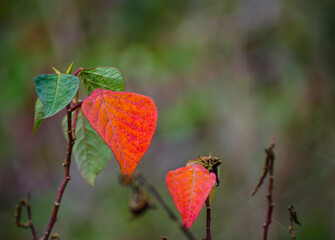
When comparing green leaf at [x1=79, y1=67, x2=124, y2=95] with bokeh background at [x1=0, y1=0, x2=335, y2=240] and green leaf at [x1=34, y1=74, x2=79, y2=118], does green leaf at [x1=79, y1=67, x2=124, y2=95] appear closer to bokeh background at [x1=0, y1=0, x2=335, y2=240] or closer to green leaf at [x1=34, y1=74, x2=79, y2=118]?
green leaf at [x1=34, y1=74, x2=79, y2=118]

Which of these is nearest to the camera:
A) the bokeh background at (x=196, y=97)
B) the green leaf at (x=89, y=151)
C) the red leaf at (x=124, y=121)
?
the red leaf at (x=124, y=121)

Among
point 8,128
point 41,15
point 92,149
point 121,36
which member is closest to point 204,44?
point 121,36

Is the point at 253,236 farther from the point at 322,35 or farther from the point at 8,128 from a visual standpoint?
the point at 8,128

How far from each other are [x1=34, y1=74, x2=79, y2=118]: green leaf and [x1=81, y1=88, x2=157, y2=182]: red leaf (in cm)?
2

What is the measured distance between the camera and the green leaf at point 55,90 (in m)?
0.36

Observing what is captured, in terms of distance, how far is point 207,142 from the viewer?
2301 millimetres

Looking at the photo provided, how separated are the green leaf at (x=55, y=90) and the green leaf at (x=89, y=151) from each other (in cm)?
11

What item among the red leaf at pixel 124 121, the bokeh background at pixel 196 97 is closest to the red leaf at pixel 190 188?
the red leaf at pixel 124 121

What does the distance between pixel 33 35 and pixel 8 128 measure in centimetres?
72

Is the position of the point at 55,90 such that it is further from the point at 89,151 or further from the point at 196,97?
the point at 196,97

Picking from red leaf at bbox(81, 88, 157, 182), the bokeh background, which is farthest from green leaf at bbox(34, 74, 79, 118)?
the bokeh background

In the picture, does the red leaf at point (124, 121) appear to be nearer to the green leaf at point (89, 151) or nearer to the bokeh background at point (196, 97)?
the green leaf at point (89, 151)

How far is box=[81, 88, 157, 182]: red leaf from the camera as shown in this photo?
1.18 ft

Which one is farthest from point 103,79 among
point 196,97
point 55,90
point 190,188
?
point 196,97
